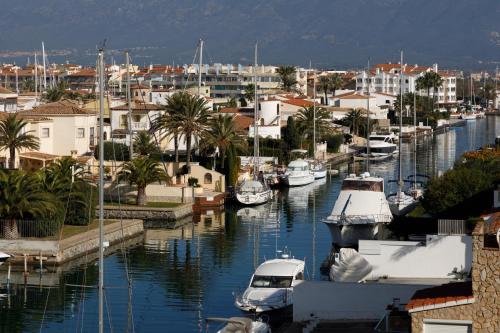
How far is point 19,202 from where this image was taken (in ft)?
138

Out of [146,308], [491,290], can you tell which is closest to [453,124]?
[146,308]

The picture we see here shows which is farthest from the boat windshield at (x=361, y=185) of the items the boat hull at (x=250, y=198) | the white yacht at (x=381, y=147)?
the white yacht at (x=381, y=147)

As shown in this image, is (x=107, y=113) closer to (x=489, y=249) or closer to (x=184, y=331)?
(x=184, y=331)

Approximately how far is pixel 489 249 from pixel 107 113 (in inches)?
2489

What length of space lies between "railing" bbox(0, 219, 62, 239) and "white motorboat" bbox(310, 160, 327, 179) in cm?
3172

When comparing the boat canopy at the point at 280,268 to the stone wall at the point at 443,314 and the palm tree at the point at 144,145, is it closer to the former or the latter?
the stone wall at the point at 443,314

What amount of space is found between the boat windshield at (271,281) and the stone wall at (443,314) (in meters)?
13.7

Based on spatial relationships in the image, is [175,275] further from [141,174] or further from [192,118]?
[192,118]

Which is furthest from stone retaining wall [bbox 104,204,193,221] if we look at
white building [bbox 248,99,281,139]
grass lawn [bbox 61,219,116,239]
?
white building [bbox 248,99,281,139]

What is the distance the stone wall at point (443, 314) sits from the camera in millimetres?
18984

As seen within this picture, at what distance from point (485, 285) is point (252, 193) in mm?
41038

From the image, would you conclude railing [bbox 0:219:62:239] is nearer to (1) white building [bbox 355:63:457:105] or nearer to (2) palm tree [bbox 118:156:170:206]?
(2) palm tree [bbox 118:156:170:206]

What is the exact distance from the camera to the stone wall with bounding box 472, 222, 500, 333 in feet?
61.3

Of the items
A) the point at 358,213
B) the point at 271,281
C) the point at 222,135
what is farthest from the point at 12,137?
the point at 271,281
